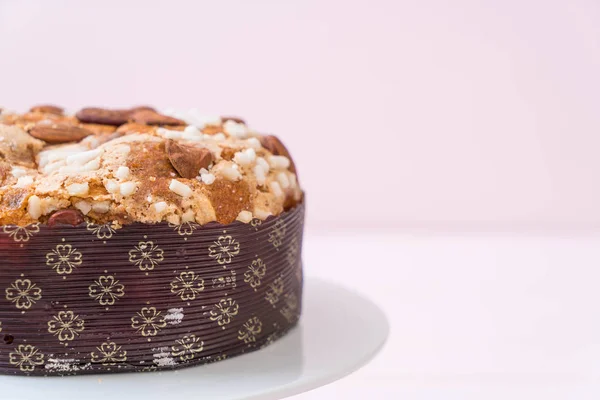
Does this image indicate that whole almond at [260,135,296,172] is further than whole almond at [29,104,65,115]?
No

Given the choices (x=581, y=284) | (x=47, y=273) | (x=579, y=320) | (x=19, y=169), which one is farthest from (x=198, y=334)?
(x=581, y=284)

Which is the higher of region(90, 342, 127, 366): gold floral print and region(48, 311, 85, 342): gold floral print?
region(48, 311, 85, 342): gold floral print

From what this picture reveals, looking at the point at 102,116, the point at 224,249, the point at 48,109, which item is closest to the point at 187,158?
the point at 224,249

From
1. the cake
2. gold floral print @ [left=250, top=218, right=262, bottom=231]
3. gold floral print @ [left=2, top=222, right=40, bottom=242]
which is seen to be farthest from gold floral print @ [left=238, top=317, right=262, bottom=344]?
gold floral print @ [left=2, top=222, right=40, bottom=242]

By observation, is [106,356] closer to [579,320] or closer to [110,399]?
[110,399]

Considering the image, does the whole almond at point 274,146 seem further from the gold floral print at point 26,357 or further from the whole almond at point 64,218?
the gold floral print at point 26,357

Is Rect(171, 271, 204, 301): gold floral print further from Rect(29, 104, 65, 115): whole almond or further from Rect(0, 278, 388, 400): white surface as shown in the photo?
Rect(29, 104, 65, 115): whole almond

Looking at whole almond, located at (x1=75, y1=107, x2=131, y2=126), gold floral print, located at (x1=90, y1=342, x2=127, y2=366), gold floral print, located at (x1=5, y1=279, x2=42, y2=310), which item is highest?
whole almond, located at (x1=75, y1=107, x2=131, y2=126)
